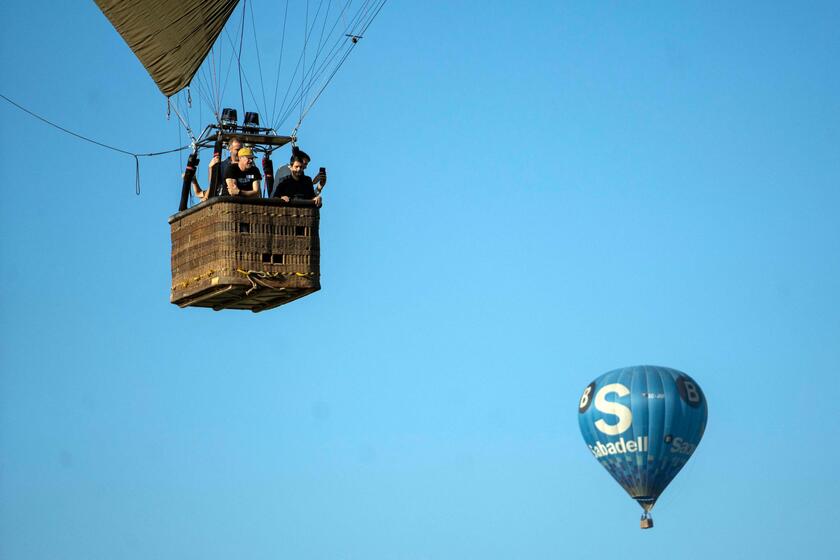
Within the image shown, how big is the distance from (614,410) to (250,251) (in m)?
21.7

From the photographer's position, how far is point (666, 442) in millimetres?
41594

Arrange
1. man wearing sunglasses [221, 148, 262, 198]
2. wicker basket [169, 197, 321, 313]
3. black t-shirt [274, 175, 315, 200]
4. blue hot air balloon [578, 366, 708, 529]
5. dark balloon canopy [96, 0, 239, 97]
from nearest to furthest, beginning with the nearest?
Answer: 1. wicker basket [169, 197, 321, 313]
2. man wearing sunglasses [221, 148, 262, 198]
3. black t-shirt [274, 175, 315, 200]
4. dark balloon canopy [96, 0, 239, 97]
5. blue hot air balloon [578, 366, 708, 529]

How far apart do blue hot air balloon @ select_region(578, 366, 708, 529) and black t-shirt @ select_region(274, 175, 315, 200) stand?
21.0 m

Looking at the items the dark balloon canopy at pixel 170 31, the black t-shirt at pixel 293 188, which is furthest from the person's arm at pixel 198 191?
the dark balloon canopy at pixel 170 31

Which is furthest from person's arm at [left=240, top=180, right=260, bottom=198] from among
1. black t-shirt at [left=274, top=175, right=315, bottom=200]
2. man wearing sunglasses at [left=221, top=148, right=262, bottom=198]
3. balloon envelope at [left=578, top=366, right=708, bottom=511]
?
balloon envelope at [left=578, top=366, right=708, bottom=511]

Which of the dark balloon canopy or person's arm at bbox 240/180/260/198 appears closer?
person's arm at bbox 240/180/260/198

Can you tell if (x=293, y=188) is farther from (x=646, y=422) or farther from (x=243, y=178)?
(x=646, y=422)

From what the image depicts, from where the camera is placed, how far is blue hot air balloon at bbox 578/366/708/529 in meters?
41.4

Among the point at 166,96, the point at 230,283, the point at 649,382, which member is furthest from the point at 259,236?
the point at 649,382

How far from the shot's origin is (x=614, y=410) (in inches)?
1647

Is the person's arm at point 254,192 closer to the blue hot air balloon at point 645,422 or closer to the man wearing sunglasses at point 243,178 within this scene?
the man wearing sunglasses at point 243,178

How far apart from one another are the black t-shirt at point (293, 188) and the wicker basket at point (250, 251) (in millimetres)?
133

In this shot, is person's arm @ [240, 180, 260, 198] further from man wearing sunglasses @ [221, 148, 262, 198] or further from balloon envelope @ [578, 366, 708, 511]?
balloon envelope @ [578, 366, 708, 511]

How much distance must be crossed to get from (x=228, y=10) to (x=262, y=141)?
2.57 metres
